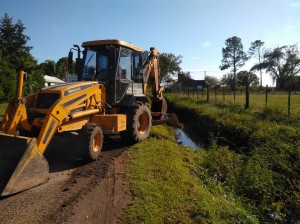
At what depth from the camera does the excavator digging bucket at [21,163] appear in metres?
5.70

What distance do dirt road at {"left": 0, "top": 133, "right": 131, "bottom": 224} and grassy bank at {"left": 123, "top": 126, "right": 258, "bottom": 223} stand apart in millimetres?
285

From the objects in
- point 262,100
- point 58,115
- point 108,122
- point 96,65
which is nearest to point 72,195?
point 58,115

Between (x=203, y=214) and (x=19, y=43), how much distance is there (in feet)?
179

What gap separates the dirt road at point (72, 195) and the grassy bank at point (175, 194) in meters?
0.29

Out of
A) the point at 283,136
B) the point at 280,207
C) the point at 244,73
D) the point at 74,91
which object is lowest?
the point at 280,207

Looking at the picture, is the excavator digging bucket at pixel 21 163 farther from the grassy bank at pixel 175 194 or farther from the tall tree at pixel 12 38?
the tall tree at pixel 12 38

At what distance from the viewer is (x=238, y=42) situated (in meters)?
85.8

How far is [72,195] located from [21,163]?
1071 millimetres

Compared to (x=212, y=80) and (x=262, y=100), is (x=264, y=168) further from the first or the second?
(x=212, y=80)

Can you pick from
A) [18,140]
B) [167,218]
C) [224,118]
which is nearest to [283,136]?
[224,118]

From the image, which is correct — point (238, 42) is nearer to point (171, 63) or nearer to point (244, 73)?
point (244, 73)

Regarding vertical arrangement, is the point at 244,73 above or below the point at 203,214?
above

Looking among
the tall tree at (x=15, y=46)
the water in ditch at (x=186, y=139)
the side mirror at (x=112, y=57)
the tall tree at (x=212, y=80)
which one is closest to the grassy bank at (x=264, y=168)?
the water in ditch at (x=186, y=139)

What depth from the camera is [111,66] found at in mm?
Result: 9375
